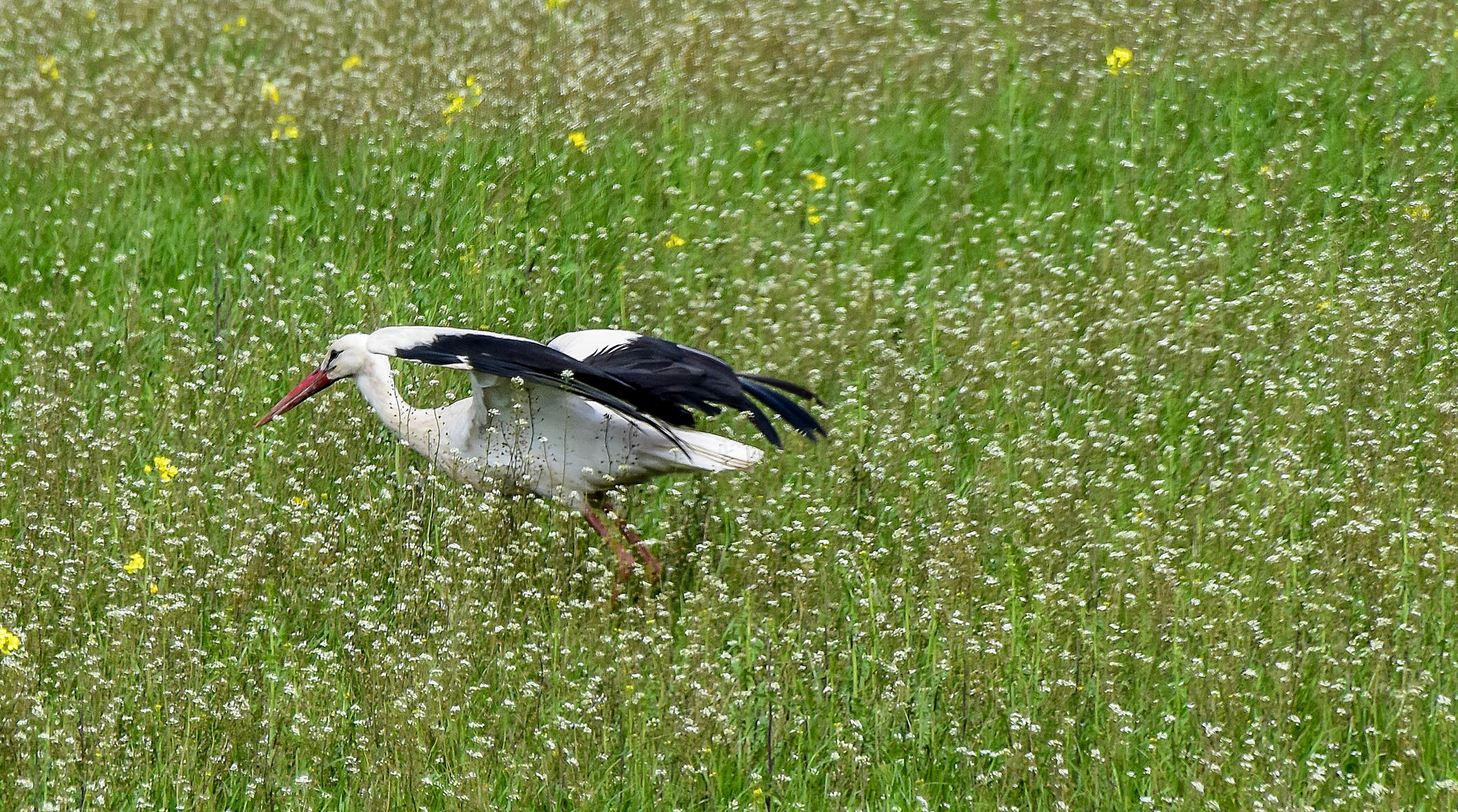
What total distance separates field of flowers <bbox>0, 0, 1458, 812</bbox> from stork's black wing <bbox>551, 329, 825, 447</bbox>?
331 millimetres

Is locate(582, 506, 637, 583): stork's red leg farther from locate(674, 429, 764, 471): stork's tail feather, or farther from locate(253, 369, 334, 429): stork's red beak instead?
locate(253, 369, 334, 429): stork's red beak

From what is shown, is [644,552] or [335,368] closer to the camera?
[644,552]

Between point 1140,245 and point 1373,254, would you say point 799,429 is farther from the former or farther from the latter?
point 1373,254

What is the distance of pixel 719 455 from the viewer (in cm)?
534

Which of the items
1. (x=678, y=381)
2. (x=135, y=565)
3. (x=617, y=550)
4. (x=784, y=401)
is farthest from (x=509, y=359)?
(x=135, y=565)

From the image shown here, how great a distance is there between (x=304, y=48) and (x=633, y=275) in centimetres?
394

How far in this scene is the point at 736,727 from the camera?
4.12 meters

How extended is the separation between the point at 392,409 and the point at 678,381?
119cm

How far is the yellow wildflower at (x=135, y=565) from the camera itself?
469 centimetres

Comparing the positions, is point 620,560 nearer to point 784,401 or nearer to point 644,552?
point 644,552

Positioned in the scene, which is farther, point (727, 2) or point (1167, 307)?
point (727, 2)

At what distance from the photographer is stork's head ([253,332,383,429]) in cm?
563

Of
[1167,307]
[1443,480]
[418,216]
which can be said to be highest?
[418,216]

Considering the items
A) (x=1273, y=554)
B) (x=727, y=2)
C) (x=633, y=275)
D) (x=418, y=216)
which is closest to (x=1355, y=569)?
(x=1273, y=554)
